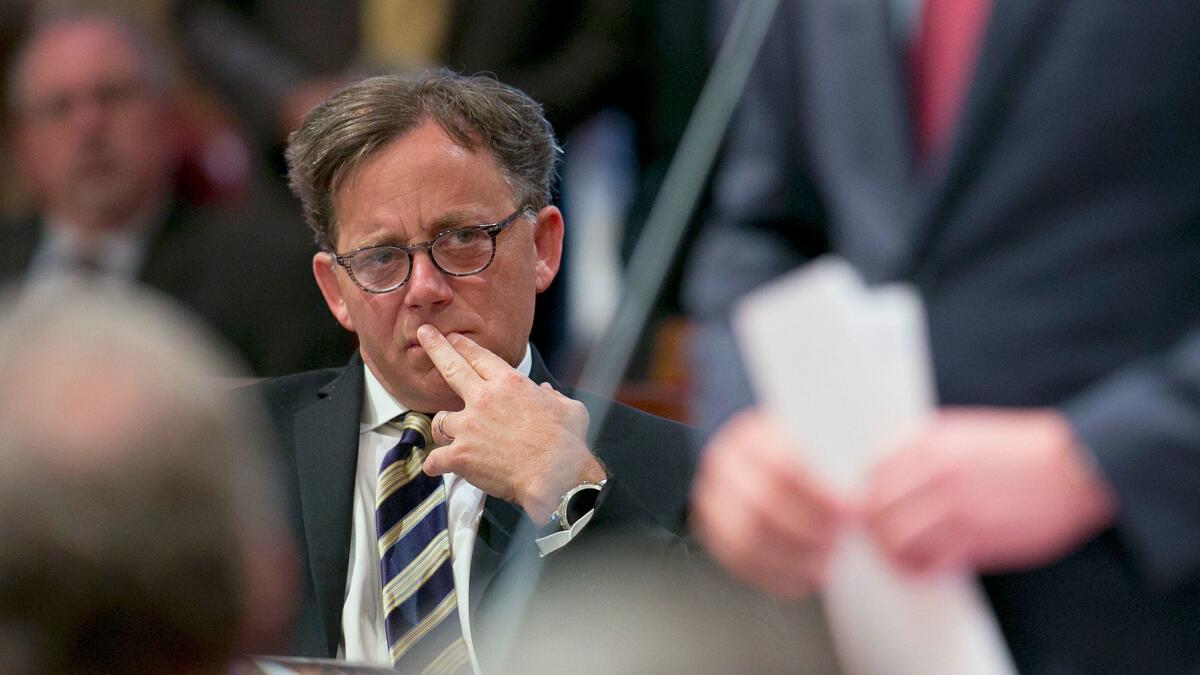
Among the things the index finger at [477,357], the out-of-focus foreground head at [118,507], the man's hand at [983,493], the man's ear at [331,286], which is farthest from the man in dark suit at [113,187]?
the man's hand at [983,493]

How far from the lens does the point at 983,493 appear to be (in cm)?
62

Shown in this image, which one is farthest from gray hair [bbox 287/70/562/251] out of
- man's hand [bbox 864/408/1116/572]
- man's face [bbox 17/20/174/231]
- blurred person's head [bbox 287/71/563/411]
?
man's face [bbox 17/20/174/231]

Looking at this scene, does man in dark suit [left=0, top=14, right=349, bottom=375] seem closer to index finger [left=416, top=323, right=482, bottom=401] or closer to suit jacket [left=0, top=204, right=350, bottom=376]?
suit jacket [left=0, top=204, right=350, bottom=376]

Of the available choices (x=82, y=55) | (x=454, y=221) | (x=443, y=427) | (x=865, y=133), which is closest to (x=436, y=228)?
(x=454, y=221)

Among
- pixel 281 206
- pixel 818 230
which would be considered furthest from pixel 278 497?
pixel 818 230

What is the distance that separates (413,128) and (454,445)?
183 millimetres

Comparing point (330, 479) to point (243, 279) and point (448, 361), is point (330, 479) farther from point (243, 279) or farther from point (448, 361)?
point (243, 279)

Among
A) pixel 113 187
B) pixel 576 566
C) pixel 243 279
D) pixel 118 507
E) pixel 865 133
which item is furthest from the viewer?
pixel 113 187

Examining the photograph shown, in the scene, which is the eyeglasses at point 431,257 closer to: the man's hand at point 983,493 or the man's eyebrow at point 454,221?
the man's eyebrow at point 454,221

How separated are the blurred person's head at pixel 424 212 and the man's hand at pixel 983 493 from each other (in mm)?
364

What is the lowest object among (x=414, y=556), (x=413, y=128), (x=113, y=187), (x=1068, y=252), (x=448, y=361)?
(x=113, y=187)

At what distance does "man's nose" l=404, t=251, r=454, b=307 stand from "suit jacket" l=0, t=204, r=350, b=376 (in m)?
0.09

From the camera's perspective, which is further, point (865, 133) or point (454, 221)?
point (454, 221)

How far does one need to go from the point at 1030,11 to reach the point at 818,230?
0.44ft
